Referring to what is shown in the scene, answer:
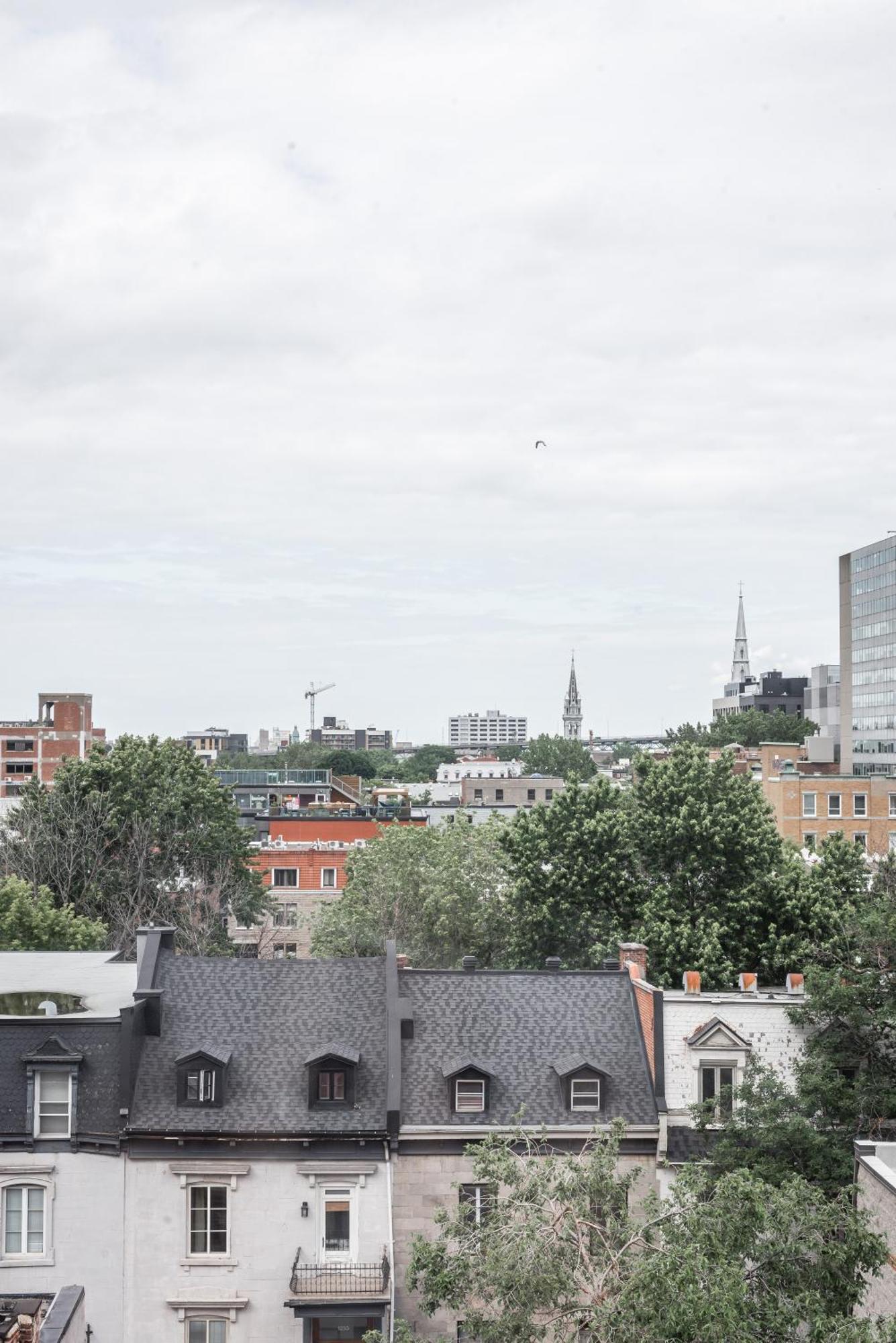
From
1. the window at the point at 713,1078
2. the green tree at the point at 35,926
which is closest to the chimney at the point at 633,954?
the window at the point at 713,1078

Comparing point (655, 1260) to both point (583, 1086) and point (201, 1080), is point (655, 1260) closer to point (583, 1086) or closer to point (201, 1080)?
point (583, 1086)

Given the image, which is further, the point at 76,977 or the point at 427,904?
the point at 427,904

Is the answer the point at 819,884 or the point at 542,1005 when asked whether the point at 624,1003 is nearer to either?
the point at 542,1005

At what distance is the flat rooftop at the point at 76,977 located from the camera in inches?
1435

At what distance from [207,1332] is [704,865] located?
25.9 metres

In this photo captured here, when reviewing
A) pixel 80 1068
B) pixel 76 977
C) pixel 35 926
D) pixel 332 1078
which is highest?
pixel 35 926

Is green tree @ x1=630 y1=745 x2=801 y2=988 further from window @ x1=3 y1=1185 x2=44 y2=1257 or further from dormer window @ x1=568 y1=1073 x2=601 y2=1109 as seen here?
window @ x1=3 y1=1185 x2=44 y2=1257

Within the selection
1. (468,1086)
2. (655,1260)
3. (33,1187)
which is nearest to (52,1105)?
(33,1187)

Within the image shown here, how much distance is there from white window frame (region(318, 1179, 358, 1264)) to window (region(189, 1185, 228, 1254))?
2.28 meters

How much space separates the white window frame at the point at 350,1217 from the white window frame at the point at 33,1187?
247 inches

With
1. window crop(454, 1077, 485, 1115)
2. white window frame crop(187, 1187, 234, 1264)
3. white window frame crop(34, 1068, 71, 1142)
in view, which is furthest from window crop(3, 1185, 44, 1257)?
window crop(454, 1077, 485, 1115)

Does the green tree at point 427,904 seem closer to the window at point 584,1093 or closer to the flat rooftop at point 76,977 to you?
the flat rooftop at point 76,977

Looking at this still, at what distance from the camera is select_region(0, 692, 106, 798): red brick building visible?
133 meters

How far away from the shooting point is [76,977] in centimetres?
3934
